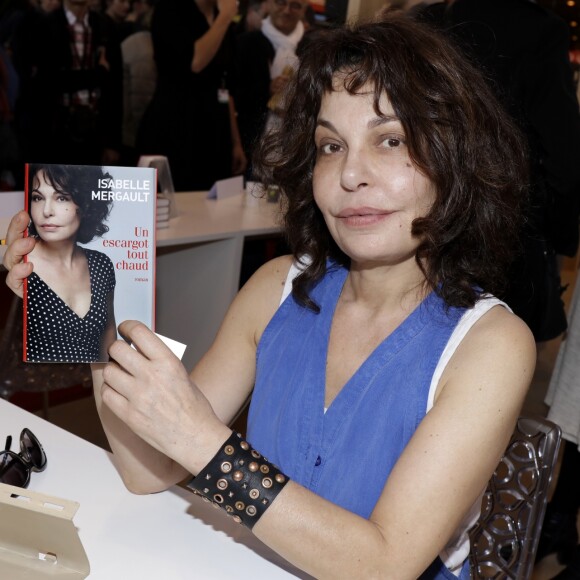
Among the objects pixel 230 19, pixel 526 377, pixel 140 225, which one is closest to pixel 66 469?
pixel 140 225

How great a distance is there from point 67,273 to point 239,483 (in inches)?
Result: 16.2

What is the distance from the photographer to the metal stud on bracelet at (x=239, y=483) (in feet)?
3.43

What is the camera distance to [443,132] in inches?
50.7

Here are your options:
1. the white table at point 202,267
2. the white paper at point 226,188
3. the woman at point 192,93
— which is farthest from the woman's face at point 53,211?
the woman at point 192,93

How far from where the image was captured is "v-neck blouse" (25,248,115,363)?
1.17 metres

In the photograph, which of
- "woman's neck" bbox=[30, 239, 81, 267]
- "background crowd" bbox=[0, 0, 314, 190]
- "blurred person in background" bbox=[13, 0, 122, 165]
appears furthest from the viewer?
"blurred person in background" bbox=[13, 0, 122, 165]

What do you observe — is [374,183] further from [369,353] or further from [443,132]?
[369,353]

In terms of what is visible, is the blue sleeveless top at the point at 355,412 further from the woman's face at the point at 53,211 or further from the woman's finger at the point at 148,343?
the woman's face at the point at 53,211

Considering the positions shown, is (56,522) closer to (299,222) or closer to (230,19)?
(299,222)

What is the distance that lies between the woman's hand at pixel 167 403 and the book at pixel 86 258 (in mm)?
103

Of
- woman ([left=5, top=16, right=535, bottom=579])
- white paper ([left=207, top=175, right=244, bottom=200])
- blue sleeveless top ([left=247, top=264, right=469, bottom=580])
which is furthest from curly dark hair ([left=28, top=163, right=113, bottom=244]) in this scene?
white paper ([left=207, top=175, right=244, bottom=200])

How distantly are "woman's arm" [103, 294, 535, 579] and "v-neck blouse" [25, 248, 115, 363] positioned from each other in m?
0.07

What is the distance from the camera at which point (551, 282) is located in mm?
2576

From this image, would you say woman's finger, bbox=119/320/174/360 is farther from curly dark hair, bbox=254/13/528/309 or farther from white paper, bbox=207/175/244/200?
white paper, bbox=207/175/244/200
